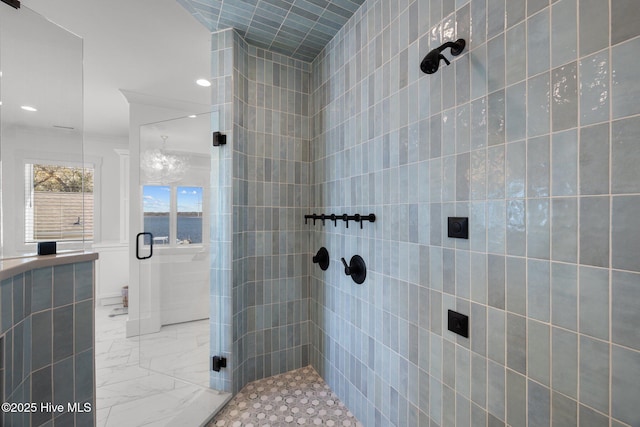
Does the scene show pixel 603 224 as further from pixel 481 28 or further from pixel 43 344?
pixel 43 344

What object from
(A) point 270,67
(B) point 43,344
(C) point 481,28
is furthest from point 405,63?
(B) point 43,344

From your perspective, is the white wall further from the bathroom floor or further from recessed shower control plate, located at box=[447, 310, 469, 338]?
recessed shower control plate, located at box=[447, 310, 469, 338]

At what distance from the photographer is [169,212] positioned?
2.79 metres

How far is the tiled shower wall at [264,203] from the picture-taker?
192cm

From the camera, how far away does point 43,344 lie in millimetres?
1170

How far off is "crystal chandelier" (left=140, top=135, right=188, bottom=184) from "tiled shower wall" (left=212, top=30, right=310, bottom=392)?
1149mm

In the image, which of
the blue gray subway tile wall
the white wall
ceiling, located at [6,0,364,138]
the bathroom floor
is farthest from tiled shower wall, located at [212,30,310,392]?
the white wall

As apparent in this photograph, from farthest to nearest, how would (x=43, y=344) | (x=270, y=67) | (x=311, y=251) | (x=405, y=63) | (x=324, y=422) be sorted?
1. (x=311, y=251)
2. (x=270, y=67)
3. (x=324, y=422)
4. (x=405, y=63)
5. (x=43, y=344)

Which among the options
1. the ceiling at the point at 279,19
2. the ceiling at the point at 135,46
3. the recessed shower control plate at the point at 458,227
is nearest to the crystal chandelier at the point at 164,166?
the ceiling at the point at 135,46

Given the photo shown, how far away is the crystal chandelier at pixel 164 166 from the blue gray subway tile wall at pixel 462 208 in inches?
47.6

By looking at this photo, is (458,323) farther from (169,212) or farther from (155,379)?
(169,212)

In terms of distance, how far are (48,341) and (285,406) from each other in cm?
136

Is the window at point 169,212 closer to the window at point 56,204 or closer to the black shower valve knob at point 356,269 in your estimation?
the window at point 56,204

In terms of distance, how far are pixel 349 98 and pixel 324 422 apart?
2072 millimetres
